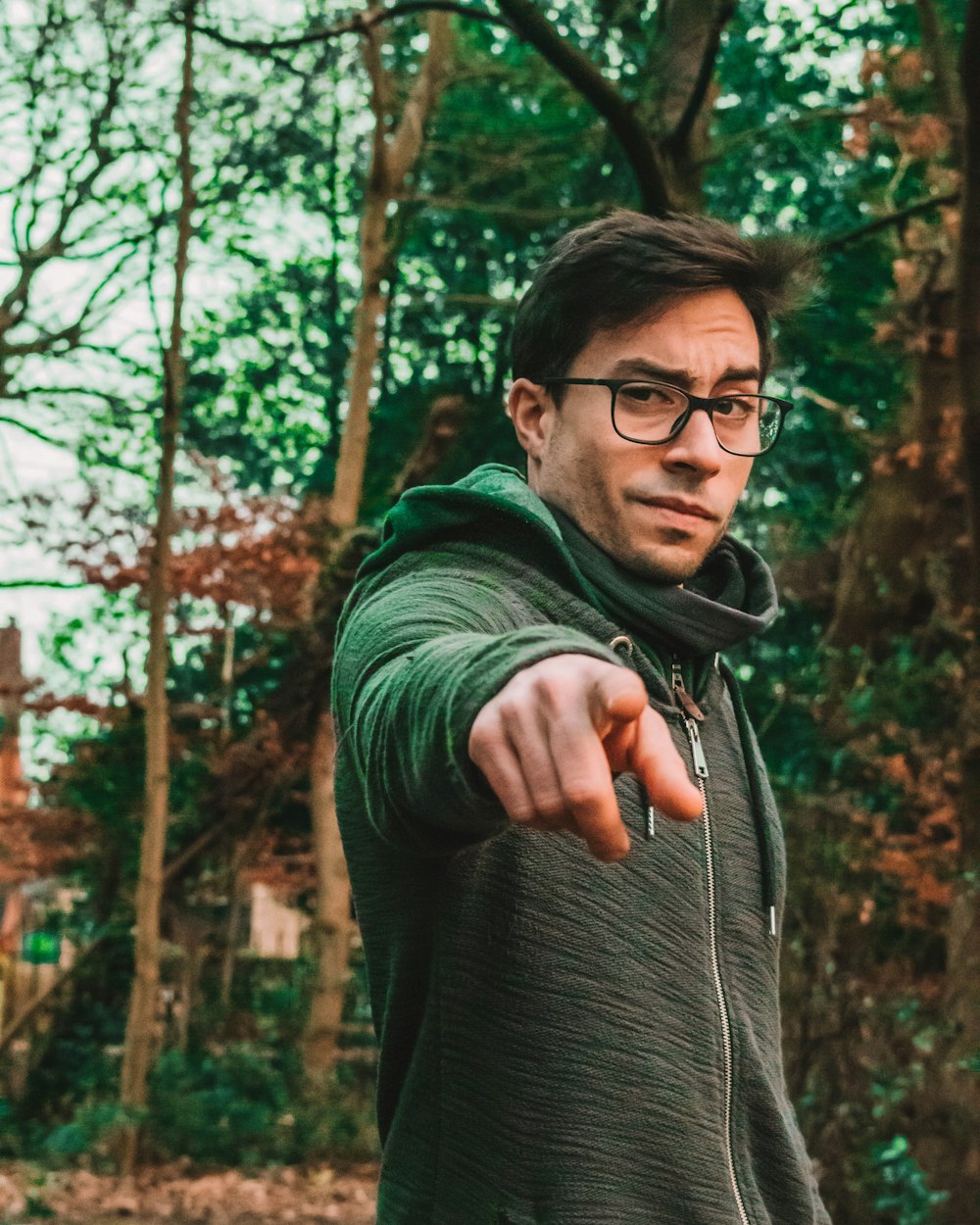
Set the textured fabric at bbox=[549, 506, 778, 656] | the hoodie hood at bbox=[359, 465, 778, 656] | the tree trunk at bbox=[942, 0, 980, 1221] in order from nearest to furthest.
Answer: the hoodie hood at bbox=[359, 465, 778, 656] < the textured fabric at bbox=[549, 506, 778, 656] < the tree trunk at bbox=[942, 0, 980, 1221]

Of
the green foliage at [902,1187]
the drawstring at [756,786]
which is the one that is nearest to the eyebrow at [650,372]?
the drawstring at [756,786]

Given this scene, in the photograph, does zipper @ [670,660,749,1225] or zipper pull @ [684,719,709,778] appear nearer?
zipper @ [670,660,749,1225]

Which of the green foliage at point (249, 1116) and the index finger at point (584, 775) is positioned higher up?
the index finger at point (584, 775)

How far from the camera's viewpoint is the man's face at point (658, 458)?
200 cm

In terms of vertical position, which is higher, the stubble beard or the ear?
the ear

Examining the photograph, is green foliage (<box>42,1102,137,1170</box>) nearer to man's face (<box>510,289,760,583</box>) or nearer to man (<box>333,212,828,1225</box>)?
man (<box>333,212,828,1225</box>)

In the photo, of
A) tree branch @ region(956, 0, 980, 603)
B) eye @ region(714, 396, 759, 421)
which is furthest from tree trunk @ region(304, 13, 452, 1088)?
eye @ region(714, 396, 759, 421)

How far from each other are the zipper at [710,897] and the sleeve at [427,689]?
42 cm

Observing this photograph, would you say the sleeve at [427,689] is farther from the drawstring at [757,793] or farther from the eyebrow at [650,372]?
the drawstring at [757,793]

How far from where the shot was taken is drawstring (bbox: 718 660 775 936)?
2.11m

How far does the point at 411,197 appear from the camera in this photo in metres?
11.9

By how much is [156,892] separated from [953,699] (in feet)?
16.5

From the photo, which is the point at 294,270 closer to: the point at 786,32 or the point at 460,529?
the point at 786,32

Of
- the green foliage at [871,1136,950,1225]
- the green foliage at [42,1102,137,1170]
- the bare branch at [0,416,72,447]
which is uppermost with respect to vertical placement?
the bare branch at [0,416,72,447]
